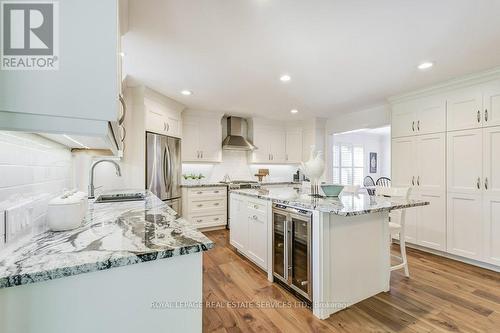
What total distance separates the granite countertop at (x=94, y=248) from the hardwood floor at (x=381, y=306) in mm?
1108

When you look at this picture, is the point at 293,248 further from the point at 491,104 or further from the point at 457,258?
the point at 491,104

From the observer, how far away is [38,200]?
1083mm

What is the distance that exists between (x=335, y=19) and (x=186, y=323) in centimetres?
219

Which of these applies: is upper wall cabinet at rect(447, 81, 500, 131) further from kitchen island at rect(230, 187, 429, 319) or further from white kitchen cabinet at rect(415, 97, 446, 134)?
kitchen island at rect(230, 187, 429, 319)

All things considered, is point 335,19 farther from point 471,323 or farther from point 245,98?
point 471,323

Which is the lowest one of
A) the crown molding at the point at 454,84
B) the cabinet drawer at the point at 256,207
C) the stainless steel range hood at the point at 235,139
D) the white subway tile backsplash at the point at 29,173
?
the cabinet drawer at the point at 256,207

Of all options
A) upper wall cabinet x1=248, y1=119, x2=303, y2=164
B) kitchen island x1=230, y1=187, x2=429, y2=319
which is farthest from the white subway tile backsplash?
upper wall cabinet x1=248, y1=119, x2=303, y2=164

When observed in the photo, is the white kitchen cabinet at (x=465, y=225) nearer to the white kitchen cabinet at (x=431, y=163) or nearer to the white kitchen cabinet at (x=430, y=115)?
the white kitchen cabinet at (x=431, y=163)

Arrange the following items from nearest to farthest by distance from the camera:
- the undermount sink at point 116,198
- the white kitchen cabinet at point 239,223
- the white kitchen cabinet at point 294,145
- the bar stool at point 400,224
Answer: the undermount sink at point 116,198, the bar stool at point 400,224, the white kitchen cabinet at point 239,223, the white kitchen cabinet at point 294,145

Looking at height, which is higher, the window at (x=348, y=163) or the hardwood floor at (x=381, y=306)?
the window at (x=348, y=163)

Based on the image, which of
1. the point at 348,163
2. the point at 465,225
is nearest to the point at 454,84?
the point at 465,225

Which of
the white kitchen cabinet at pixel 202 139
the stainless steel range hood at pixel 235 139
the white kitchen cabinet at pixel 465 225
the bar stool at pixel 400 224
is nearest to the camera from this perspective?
the bar stool at pixel 400 224

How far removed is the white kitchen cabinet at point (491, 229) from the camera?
106 inches

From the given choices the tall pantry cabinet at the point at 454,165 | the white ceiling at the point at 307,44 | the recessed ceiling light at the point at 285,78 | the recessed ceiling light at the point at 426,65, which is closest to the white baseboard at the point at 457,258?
the tall pantry cabinet at the point at 454,165
